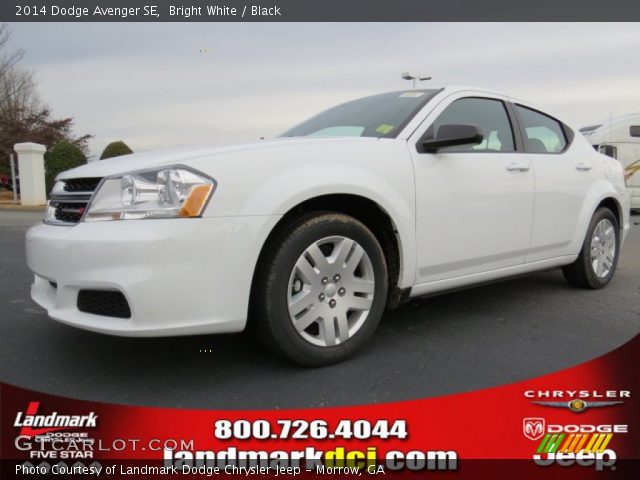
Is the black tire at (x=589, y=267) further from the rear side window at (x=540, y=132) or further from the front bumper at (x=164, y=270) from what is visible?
the front bumper at (x=164, y=270)

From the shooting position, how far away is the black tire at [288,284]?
94.9 inches

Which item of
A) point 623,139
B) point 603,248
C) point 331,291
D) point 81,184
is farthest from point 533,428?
point 623,139

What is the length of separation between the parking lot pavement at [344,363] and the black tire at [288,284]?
100 mm

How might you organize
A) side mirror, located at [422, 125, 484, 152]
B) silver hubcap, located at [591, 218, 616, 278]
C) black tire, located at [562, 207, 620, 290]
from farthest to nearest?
silver hubcap, located at [591, 218, 616, 278], black tire, located at [562, 207, 620, 290], side mirror, located at [422, 125, 484, 152]

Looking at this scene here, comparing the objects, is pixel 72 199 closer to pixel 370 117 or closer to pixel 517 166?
pixel 370 117

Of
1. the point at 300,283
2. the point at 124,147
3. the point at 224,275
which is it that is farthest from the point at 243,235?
the point at 124,147

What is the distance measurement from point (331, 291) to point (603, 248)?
2.98 metres

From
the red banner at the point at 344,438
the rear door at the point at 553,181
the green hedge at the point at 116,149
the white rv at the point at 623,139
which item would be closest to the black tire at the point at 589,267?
the rear door at the point at 553,181

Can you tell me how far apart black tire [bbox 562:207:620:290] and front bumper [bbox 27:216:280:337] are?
9.81 feet

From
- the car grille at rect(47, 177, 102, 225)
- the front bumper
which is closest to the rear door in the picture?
the front bumper

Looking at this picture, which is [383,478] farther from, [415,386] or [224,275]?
[224,275]

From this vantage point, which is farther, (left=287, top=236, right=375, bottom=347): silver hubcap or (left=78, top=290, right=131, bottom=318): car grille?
(left=287, top=236, right=375, bottom=347): silver hubcap

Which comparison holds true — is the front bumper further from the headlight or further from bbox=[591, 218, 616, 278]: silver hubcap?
bbox=[591, 218, 616, 278]: silver hubcap

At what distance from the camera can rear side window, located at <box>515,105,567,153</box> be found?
3793mm
